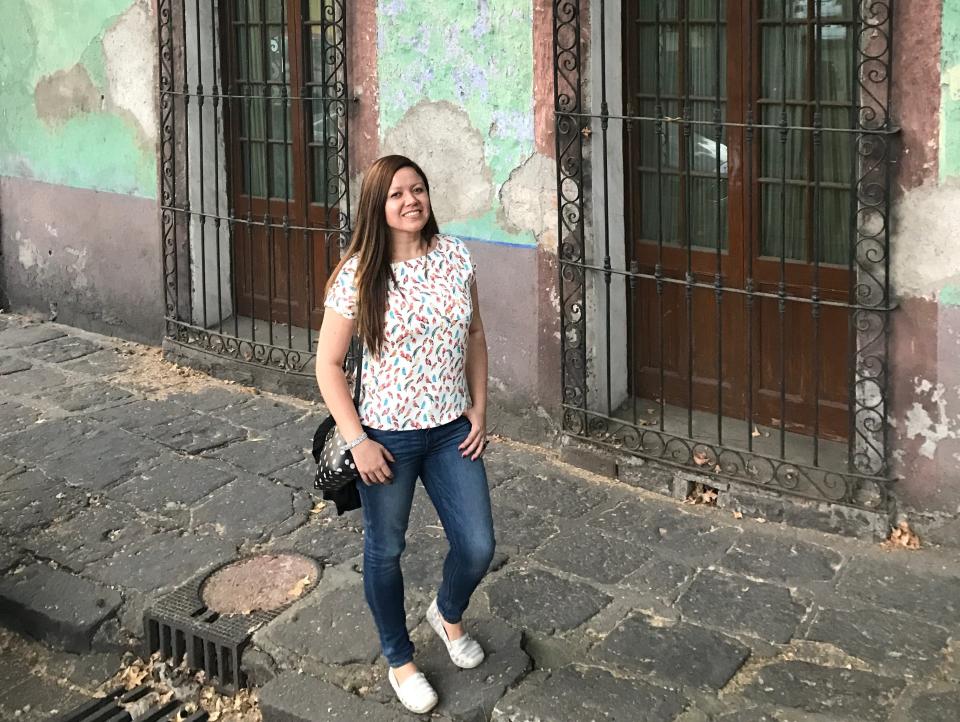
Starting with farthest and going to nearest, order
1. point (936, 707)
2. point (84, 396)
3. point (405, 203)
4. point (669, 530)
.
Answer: point (84, 396) → point (669, 530) → point (936, 707) → point (405, 203)

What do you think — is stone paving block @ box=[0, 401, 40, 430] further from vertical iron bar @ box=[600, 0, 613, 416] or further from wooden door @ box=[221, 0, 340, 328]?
vertical iron bar @ box=[600, 0, 613, 416]

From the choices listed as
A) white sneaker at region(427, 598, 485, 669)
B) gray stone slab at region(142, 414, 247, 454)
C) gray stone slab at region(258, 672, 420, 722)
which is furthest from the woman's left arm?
gray stone slab at region(142, 414, 247, 454)

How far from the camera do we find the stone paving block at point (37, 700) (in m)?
4.55

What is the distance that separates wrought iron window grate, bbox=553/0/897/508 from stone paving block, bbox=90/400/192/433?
2.39m

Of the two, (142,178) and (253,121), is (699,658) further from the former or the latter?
(142,178)

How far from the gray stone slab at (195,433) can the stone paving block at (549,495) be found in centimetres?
171

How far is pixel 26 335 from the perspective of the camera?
29.6 ft

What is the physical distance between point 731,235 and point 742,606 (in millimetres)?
1906

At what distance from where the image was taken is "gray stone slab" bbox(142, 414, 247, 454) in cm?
669

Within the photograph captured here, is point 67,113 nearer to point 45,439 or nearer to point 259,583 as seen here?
point 45,439

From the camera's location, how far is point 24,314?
9.57m

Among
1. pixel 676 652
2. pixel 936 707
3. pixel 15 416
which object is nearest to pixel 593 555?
pixel 676 652

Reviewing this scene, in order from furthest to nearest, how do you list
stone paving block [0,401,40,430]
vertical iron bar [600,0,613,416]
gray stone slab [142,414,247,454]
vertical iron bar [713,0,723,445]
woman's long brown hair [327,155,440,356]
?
stone paving block [0,401,40,430]
gray stone slab [142,414,247,454]
vertical iron bar [600,0,613,416]
vertical iron bar [713,0,723,445]
woman's long brown hair [327,155,440,356]

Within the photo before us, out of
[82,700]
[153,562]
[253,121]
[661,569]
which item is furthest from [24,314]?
[661,569]
